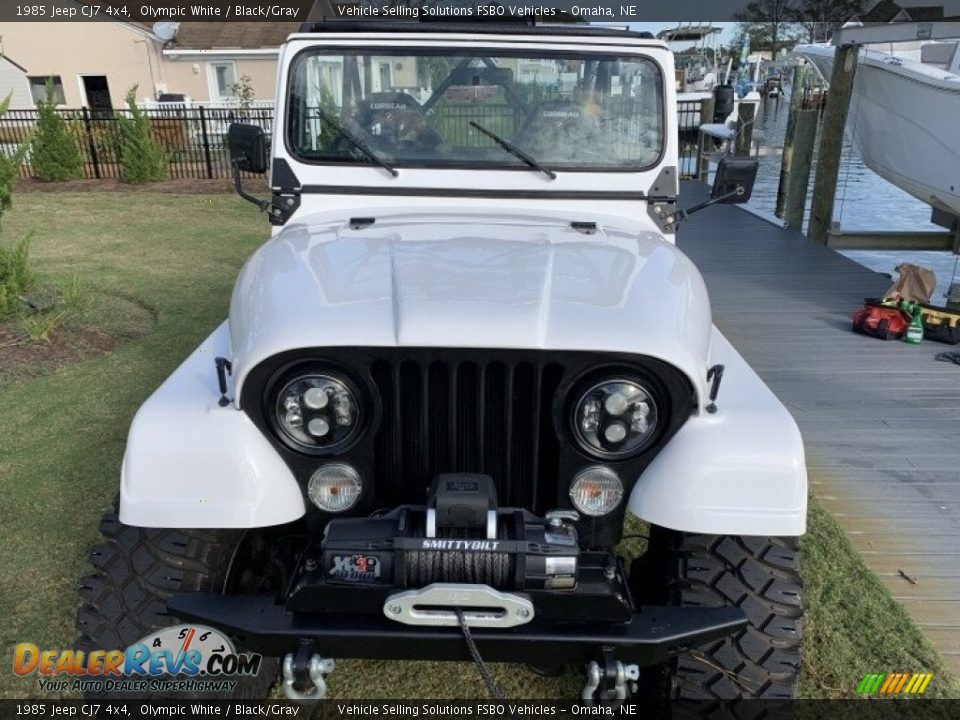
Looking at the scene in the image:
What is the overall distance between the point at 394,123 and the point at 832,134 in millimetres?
7244

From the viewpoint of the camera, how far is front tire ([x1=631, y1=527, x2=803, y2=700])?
2.12 metres

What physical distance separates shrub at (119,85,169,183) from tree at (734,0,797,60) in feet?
52.5

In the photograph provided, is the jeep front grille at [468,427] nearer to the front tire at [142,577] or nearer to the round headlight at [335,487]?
the round headlight at [335,487]

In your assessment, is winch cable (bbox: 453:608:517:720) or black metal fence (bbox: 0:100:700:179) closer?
winch cable (bbox: 453:608:517:720)

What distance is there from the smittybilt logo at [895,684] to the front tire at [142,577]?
2110 millimetres

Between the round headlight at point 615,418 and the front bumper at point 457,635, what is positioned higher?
the round headlight at point 615,418

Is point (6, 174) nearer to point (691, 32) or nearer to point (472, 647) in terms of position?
point (472, 647)

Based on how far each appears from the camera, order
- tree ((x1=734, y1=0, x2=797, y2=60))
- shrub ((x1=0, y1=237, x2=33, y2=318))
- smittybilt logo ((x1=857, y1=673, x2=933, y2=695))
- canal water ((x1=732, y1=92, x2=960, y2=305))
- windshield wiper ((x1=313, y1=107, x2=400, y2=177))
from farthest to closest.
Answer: tree ((x1=734, y1=0, x2=797, y2=60)), canal water ((x1=732, y1=92, x2=960, y2=305)), shrub ((x1=0, y1=237, x2=33, y2=318)), windshield wiper ((x1=313, y1=107, x2=400, y2=177)), smittybilt logo ((x1=857, y1=673, x2=933, y2=695))

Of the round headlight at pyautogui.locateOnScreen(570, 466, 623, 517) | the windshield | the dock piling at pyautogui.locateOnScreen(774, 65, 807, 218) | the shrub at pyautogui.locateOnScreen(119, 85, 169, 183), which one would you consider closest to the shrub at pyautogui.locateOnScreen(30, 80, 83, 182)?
the shrub at pyautogui.locateOnScreen(119, 85, 169, 183)

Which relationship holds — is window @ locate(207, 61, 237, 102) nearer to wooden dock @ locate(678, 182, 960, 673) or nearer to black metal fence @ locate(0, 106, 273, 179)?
black metal fence @ locate(0, 106, 273, 179)

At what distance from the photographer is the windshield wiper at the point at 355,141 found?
314cm

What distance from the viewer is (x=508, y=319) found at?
1.96 m

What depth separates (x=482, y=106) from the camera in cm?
327

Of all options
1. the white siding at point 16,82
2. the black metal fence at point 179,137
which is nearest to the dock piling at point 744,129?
the black metal fence at point 179,137
